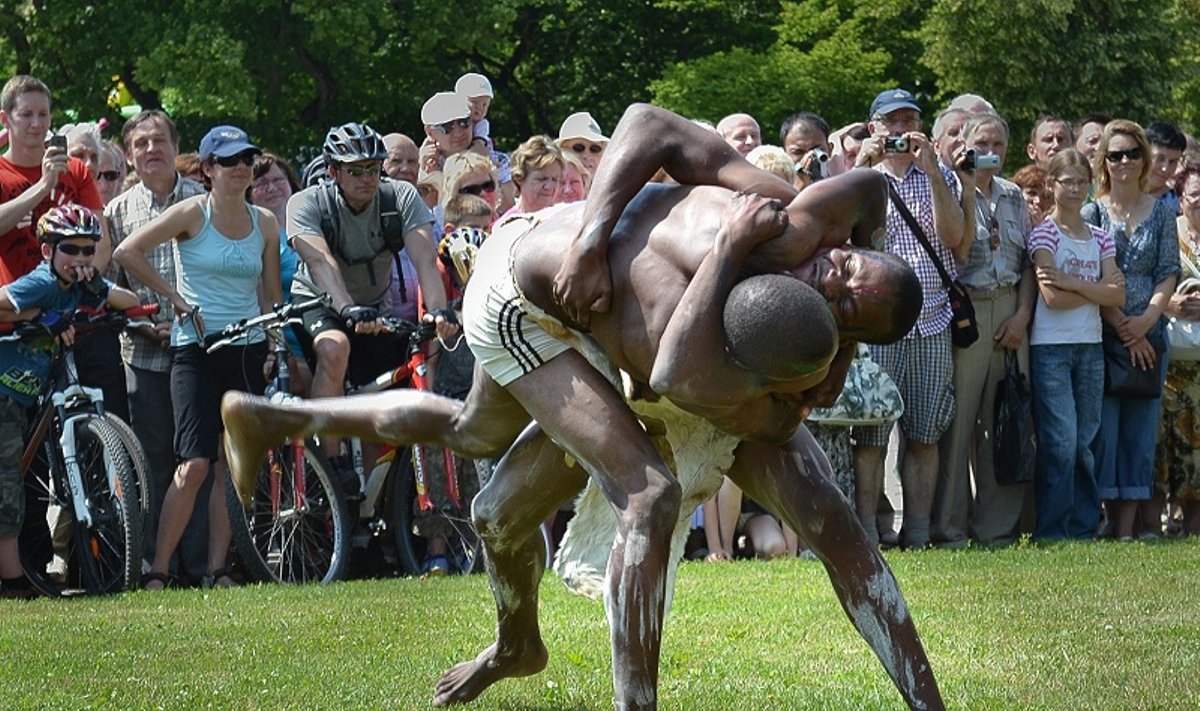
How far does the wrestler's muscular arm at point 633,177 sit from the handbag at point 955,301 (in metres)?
5.15

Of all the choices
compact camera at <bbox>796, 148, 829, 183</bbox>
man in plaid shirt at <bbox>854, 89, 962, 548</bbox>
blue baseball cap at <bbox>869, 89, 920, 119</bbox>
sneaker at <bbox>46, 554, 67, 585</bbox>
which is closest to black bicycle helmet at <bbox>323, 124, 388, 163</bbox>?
compact camera at <bbox>796, 148, 829, 183</bbox>

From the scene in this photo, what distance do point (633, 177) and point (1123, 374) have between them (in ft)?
21.8

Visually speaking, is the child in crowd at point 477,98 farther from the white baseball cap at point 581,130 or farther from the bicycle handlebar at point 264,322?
the bicycle handlebar at point 264,322

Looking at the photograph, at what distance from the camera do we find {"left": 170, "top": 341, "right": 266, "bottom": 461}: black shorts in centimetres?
963

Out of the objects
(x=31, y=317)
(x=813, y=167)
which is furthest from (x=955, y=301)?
(x=31, y=317)

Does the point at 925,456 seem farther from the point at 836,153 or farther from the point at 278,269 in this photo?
the point at 278,269

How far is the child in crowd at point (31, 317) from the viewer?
9.23 m

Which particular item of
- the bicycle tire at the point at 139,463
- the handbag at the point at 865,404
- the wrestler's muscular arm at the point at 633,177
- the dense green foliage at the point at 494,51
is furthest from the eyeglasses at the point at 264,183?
the dense green foliage at the point at 494,51

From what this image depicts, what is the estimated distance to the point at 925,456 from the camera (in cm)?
1068

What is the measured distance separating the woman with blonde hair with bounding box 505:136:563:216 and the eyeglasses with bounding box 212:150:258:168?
1.46m

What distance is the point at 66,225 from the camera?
364 inches

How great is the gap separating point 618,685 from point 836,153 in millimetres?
6874

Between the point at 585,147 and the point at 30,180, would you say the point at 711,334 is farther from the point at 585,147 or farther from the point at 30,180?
the point at 585,147

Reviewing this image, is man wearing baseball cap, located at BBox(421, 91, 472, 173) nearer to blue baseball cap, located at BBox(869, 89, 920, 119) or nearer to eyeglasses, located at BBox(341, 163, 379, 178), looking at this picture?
eyeglasses, located at BBox(341, 163, 379, 178)
